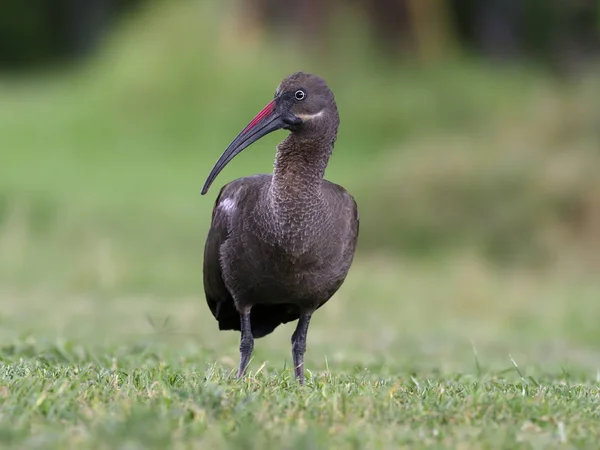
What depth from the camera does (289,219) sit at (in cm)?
664

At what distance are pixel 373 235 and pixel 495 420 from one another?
47.4 feet

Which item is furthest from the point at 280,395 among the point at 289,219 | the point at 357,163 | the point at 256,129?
the point at 357,163

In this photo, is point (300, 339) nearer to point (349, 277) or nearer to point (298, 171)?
point (298, 171)

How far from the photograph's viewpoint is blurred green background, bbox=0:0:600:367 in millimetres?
15203

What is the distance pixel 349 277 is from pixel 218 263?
953cm

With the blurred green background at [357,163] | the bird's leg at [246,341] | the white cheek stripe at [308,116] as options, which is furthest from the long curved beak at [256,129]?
the blurred green background at [357,163]

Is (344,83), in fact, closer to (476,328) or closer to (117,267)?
(117,267)

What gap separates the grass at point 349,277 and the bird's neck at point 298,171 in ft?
3.43

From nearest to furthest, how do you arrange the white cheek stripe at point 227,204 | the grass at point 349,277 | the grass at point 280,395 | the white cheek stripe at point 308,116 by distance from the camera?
the grass at point 280,395 → the grass at point 349,277 → the white cheek stripe at point 308,116 → the white cheek stripe at point 227,204

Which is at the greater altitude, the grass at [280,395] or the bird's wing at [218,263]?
the bird's wing at [218,263]

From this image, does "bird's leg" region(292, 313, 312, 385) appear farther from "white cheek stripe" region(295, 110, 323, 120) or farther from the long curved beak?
"white cheek stripe" region(295, 110, 323, 120)

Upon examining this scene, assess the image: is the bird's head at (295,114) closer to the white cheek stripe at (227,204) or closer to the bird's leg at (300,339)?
the white cheek stripe at (227,204)

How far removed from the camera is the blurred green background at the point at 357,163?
1520 cm

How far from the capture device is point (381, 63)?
2678cm
